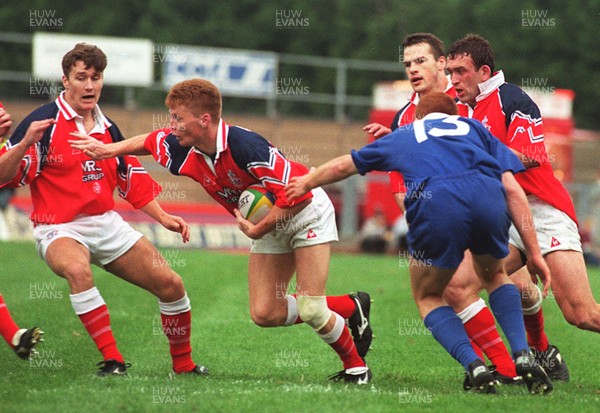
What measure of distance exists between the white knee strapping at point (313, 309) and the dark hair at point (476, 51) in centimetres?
204

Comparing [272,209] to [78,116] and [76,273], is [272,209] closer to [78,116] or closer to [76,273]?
[76,273]

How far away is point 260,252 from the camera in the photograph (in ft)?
24.7

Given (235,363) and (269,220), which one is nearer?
(269,220)

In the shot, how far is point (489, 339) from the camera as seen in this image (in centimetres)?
714

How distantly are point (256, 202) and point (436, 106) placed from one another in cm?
140

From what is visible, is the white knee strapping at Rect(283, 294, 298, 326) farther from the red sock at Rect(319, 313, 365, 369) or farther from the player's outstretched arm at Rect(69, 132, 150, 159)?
the player's outstretched arm at Rect(69, 132, 150, 159)

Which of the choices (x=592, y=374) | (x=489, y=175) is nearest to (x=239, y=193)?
(x=489, y=175)

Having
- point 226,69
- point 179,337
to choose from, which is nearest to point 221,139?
point 179,337

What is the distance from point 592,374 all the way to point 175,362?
3.32 m

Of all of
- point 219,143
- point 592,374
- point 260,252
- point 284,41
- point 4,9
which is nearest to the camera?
point 219,143

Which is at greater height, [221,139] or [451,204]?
[221,139]

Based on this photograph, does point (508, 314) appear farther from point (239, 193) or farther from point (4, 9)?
point (4, 9)

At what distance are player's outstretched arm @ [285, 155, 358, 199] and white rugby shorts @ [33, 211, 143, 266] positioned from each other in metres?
1.68

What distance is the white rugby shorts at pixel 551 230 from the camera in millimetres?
7445
